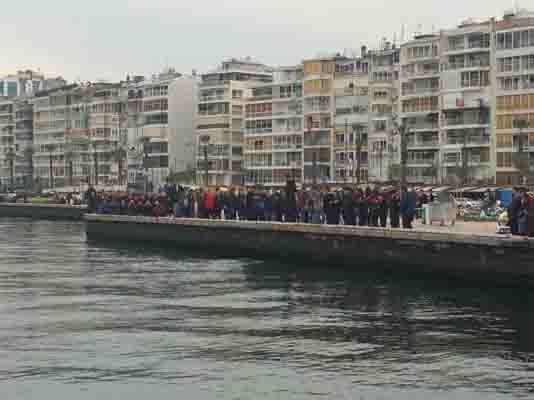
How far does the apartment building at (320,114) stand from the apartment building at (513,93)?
27.4m

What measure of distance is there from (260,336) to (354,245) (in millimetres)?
17135

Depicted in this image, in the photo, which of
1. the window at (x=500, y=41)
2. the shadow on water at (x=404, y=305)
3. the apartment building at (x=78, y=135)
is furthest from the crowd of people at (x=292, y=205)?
the apartment building at (x=78, y=135)

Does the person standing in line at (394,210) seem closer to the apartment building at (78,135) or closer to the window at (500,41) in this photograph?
the window at (500,41)

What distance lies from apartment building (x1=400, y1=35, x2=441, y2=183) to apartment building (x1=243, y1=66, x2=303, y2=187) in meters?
20.5

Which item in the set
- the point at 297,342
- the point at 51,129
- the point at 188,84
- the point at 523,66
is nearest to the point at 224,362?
the point at 297,342

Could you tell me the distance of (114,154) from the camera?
165m

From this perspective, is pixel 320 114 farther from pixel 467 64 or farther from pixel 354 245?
pixel 354 245

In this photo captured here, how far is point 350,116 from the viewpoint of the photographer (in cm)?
12662

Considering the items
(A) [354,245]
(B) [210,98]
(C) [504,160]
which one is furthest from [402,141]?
(A) [354,245]

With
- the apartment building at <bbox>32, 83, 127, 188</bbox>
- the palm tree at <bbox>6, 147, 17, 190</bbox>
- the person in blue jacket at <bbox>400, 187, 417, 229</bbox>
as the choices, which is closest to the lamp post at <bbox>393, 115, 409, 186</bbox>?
the apartment building at <bbox>32, 83, 127, 188</bbox>

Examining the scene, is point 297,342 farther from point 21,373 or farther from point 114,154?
point 114,154

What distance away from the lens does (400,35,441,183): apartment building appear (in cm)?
11312

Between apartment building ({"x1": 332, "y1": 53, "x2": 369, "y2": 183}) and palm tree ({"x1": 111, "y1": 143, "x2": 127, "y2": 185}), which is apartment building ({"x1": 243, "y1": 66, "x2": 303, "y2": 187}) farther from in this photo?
palm tree ({"x1": 111, "y1": 143, "x2": 127, "y2": 185})

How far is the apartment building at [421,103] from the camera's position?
371 feet
